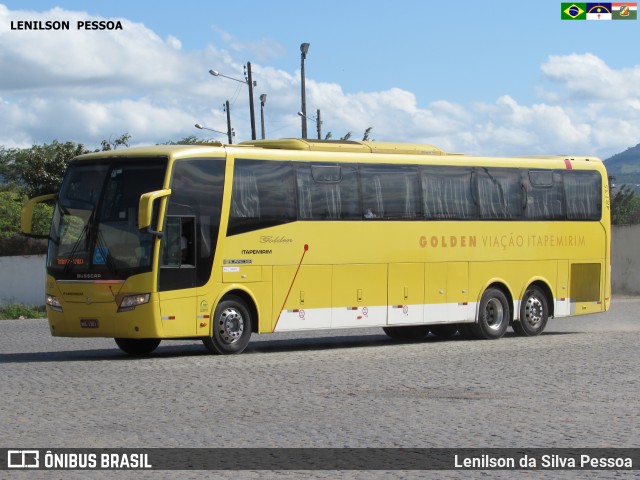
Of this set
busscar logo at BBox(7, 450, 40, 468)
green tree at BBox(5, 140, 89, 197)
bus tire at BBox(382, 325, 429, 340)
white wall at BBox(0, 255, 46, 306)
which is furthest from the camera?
green tree at BBox(5, 140, 89, 197)

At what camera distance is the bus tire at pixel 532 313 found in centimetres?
2775

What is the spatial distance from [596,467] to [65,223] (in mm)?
13251

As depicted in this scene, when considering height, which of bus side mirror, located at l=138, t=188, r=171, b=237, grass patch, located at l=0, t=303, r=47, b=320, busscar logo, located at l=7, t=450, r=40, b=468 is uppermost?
bus side mirror, located at l=138, t=188, r=171, b=237

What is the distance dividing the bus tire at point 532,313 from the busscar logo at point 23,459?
58.5 feet

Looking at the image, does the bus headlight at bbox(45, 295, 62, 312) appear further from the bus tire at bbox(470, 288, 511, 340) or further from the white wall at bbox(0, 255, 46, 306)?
the white wall at bbox(0, 255, 46, 306)

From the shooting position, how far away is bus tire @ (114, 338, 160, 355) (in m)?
22.8

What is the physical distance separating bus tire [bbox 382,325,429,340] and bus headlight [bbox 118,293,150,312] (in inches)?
308

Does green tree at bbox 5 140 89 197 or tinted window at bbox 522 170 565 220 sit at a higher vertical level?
green tree at bbox 5 140 89 197

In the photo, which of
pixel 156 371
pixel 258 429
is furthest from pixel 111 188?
pixel 258 429

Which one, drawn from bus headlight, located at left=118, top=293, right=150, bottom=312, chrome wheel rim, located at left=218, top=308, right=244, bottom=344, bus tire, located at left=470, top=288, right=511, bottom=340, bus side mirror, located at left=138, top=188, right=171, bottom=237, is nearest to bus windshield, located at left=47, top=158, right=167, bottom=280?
bus headlight, located at left=118, top=293, right=150, bottom=312

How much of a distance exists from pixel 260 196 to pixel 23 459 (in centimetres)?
1225

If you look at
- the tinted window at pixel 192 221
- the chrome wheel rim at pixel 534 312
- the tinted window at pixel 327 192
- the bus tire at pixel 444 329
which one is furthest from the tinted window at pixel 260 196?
the chrome wheel rim at pixel 534 312

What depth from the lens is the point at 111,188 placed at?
2150 cm

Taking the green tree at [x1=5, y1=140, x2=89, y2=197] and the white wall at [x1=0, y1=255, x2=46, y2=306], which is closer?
the white wall at [x1=0, y1=255, x2=46, y2=306]
